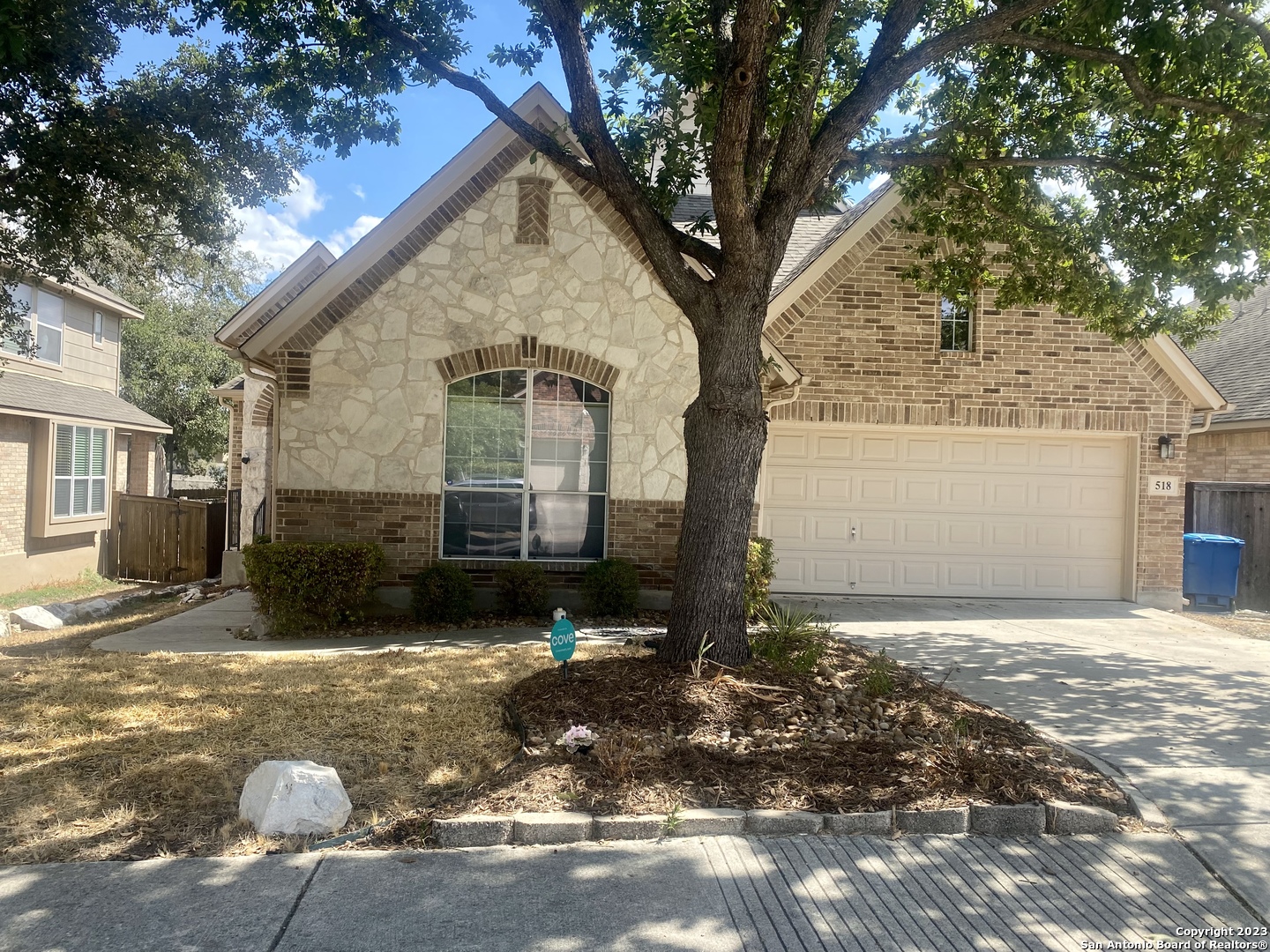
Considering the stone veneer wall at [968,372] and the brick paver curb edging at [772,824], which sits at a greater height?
the stone veneer wall at [968,372]

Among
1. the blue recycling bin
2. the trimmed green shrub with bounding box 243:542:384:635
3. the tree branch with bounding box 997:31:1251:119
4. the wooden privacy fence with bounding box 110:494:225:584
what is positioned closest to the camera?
the tree branch with bounding box 997:31:1251:119

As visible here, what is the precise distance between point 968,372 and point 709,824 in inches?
351

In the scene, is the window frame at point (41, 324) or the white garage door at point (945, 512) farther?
the window frame at point (41, 324)

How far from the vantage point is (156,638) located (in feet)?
30.0

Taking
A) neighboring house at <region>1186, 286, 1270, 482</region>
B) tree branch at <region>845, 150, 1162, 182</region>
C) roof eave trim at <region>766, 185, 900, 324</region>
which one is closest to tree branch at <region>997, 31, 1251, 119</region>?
tree branch at <region>845, 150, 1162, 182</region>

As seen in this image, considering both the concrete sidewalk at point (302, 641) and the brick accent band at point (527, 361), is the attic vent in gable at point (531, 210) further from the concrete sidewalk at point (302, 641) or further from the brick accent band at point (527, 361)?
the concrete sidewalk at point (302, 641)

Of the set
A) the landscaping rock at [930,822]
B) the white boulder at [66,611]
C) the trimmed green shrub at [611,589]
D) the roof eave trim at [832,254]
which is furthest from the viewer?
the white boulder at [66,611]

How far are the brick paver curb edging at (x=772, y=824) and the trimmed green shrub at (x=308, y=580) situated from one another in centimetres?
541

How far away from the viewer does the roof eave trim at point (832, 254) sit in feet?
37.0

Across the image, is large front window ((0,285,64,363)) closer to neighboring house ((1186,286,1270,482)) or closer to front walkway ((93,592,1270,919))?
front walkway ((93,592,1270,919))

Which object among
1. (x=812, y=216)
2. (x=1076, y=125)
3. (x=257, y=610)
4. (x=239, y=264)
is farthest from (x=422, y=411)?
(x=239, y=264)

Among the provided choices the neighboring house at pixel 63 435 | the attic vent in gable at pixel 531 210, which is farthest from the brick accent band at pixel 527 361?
the neighboring house at pixel 63 435

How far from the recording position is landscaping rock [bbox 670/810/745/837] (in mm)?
4246

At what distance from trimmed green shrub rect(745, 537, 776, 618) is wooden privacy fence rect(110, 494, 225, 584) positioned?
12.4 meters
